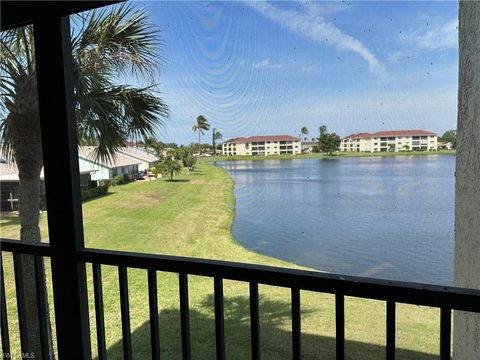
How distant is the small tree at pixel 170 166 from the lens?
458cm

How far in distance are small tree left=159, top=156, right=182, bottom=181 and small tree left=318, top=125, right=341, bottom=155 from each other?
239 centimetres

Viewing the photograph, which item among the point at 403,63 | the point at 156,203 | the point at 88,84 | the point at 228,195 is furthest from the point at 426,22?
the point at 156,203

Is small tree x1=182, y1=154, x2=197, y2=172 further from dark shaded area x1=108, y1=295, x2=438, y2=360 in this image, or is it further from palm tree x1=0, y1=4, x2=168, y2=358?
dark shaded area x1=108, y1=295, x2=438, y2=360

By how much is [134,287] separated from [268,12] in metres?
4.50

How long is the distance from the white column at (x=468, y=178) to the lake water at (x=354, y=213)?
15cm

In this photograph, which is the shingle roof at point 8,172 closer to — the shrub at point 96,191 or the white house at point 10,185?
the white house at point 10,185

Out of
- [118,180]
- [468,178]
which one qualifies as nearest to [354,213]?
[468,178]

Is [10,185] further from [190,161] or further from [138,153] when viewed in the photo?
[190,161]

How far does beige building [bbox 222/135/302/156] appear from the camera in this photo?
2.89 metres

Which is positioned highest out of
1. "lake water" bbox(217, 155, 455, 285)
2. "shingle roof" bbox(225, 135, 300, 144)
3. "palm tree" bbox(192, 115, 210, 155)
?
"palm tree" bbox(192, 115, 210, 155)

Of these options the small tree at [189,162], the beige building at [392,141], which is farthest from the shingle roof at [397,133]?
the small tree at [189,162]

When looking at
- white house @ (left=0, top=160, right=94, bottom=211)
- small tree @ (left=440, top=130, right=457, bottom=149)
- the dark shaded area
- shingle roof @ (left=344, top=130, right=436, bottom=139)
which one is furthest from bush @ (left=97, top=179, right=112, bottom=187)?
small tree @ (left=440, top=130, right=457, bottom=149)

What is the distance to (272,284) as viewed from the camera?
3.45 feet

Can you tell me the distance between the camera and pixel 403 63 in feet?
7.23
